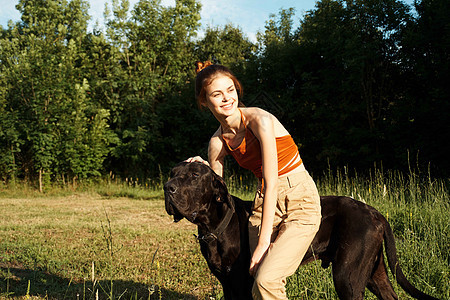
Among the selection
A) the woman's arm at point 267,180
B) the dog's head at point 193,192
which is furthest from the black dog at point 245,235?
the woman's arm at point 267,180

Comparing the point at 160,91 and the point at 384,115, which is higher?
the point at 160,91

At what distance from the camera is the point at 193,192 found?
2.60 meters

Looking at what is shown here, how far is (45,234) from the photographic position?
6.46 meters

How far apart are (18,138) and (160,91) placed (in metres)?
5.72

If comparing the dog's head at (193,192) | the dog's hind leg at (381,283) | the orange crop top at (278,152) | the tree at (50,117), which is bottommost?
the dog's hind leg at (381,283)

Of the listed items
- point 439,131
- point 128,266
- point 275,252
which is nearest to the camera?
point 275,252

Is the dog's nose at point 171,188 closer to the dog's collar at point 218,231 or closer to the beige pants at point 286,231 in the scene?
the dog's collar at point 218,231

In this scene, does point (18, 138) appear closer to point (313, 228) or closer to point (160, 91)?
point (160, 91)

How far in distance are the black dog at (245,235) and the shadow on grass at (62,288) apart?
50.5 inches

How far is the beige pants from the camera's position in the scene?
2129 millimetres

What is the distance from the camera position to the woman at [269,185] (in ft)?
7.21

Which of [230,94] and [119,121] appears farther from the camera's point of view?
[119,121]

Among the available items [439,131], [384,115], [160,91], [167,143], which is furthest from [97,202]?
[439,131]

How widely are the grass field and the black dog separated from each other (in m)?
0.34
